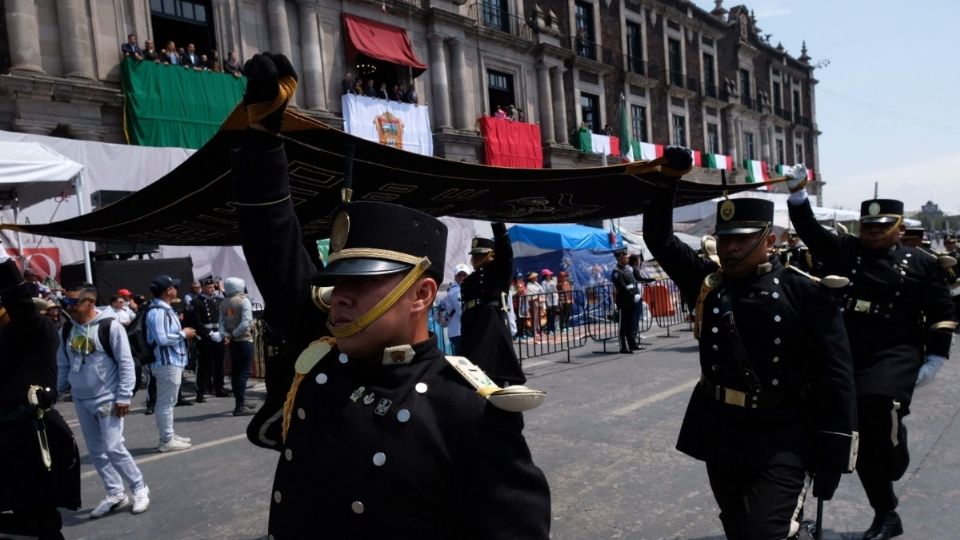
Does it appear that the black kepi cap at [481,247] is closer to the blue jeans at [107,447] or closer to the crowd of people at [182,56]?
the blue jeans at [107,447]

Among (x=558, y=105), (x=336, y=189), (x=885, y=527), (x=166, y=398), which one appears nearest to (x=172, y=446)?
(x=166, y=398)

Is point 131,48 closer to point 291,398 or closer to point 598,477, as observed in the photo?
point 598,477

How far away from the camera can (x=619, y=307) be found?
41.5ft

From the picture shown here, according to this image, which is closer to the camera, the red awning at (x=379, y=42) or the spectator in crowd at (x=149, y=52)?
the spectator in crowd at (x=149, y=52)

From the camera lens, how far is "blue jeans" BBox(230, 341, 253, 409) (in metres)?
9.11

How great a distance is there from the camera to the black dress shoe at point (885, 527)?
422cm

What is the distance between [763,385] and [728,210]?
0.98 m

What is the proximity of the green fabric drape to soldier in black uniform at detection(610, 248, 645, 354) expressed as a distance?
11.2 m

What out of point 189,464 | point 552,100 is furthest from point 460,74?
point 189,464

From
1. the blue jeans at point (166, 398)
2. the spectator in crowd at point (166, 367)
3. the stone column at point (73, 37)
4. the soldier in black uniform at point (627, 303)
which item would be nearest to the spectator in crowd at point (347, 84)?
the stone column at point (73, 37)

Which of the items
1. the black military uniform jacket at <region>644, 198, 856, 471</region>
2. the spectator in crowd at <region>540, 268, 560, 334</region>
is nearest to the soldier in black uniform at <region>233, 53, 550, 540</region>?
the black military uniform jacket at <region>644, 198, 856, 471</region>

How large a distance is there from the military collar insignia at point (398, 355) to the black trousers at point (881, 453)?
12.4 ft

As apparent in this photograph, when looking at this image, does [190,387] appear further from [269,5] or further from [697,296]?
[269,5]

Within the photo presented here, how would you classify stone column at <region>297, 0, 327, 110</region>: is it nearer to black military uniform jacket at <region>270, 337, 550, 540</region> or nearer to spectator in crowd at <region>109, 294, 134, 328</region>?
spectator in crowd at <region>109, 294, 134, 328</region>
